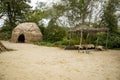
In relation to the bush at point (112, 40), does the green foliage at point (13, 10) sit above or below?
above

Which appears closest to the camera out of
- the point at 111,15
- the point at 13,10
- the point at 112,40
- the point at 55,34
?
the point at 112,40

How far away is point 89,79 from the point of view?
268 inches

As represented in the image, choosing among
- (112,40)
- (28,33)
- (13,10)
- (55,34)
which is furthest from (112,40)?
(13,10)

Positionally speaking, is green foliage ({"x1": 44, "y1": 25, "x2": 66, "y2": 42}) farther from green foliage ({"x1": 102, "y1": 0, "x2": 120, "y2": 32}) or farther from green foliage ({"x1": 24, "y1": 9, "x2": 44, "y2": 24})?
green foliage ({"x1": 102, "y1": 0, "x2": 120, "y2": 32})

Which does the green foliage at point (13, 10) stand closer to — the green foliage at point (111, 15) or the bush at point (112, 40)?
the green foliage at point (111, 15)

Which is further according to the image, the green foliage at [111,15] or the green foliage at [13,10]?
the green foliage at [13,10]

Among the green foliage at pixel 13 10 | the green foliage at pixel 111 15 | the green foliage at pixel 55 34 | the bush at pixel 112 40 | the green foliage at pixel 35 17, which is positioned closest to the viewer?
the bush at pixel 112 40

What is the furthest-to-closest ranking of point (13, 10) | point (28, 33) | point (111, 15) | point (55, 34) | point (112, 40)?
point (13, 10), point (55, 34), point (28, 33), point (111, 15), point (112, 40)

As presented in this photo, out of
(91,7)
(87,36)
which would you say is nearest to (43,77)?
(87,36)

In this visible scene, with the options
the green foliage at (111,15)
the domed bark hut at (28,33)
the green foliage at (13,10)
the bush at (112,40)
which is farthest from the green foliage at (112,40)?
the green foliage at (13,10)

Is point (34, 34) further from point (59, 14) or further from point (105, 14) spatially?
point (105, 14)

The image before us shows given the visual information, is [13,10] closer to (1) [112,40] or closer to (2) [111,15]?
(2) [111,15]

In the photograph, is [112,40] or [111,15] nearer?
[112,40]

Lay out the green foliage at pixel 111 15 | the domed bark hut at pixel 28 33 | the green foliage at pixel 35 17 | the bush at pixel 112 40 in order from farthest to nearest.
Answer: the green foliage at pixel 35 17 < the domed bark hut at pixel 28 33 < the green foliage at pixel 111 15 < the bush at pixel 112 40
